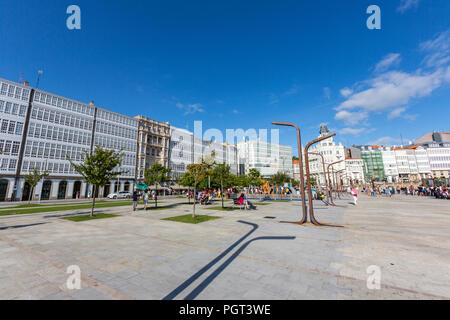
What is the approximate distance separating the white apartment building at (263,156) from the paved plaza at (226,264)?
4368 inches

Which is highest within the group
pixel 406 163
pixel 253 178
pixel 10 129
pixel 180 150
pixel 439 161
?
pixel 180 150

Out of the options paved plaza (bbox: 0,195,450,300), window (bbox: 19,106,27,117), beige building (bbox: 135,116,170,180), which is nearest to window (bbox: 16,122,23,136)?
window (bbox: 19,106,27,117)

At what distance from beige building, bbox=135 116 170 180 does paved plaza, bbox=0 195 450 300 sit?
168 ft

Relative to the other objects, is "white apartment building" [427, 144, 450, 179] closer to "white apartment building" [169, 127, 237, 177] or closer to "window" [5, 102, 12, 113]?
"white apartment building" [169, 127, 237, 177]

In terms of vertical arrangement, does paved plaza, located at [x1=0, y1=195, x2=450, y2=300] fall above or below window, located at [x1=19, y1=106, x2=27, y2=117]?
below

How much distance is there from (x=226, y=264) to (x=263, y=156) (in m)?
122

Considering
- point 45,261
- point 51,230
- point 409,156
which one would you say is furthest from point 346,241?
point 409,156

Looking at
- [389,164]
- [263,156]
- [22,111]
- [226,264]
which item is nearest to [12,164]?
[22,111]

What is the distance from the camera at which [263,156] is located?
124 m

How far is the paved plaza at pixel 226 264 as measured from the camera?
382 cm

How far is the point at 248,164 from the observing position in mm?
122688

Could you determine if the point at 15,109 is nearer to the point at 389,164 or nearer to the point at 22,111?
the point at 22,111

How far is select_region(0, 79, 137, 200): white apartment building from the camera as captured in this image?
35625 millimetres
